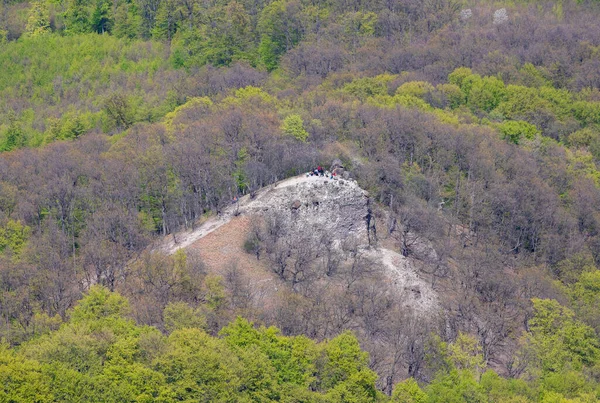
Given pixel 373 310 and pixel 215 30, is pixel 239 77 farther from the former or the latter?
pixel 373 310

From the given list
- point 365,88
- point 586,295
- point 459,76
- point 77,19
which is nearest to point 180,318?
point 586,295

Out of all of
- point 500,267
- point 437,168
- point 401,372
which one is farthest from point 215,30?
point 401,372

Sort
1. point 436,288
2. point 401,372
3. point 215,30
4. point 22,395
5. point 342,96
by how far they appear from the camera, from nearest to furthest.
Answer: point 22,395 → point 401,372 → point 436,288 → point 342,96 → point 215,30

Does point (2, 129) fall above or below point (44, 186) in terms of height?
below

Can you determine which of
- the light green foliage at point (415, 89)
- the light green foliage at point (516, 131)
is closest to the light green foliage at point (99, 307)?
the light green foliage at point (516, 131)

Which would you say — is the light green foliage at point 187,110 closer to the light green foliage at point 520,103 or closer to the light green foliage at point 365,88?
the light green foliage at point 365,88

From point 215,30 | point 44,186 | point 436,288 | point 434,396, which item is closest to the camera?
point 434,396

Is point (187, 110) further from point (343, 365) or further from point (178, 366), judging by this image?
point (178, 366)
